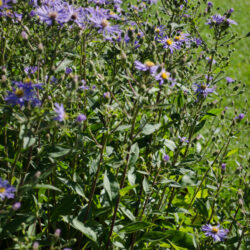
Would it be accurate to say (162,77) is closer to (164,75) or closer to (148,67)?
(164,75)

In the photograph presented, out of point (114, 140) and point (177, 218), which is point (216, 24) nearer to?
point (114, 140)

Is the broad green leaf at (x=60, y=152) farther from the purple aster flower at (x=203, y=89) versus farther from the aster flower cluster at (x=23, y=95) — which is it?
the purple aster flower at (x=203, y=89)

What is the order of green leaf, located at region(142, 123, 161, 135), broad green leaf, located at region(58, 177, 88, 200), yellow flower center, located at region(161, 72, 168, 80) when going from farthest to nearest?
green leaf, located at region(142, 123, 161, 135)
broad green leaf, located at region(58, 177, 88, 200)
yellow flower center, located at region(161, 72, 168, 80)

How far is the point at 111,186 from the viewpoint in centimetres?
265

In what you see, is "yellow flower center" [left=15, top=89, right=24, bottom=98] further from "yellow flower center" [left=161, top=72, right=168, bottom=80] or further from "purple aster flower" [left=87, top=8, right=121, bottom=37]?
"yellow flower center" [left=161, top=72, right=168, bottom=80]

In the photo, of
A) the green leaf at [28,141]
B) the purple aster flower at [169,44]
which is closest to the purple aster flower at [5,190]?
the green leaf at [28,141]

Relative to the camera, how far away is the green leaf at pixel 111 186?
8.54 feet

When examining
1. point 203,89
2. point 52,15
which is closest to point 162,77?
point 52,15

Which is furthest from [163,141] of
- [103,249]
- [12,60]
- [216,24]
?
[12,60]

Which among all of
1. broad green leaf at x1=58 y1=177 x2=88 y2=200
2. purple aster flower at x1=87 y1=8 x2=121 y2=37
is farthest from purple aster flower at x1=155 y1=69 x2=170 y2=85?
broad green leaf at x1=58 y1=177 x2=88 y2=200

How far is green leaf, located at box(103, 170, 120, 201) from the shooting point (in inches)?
102

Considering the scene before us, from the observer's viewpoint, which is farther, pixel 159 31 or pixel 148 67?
pixel 159 31

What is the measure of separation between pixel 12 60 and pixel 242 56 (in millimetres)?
9392

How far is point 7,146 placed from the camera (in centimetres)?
312
